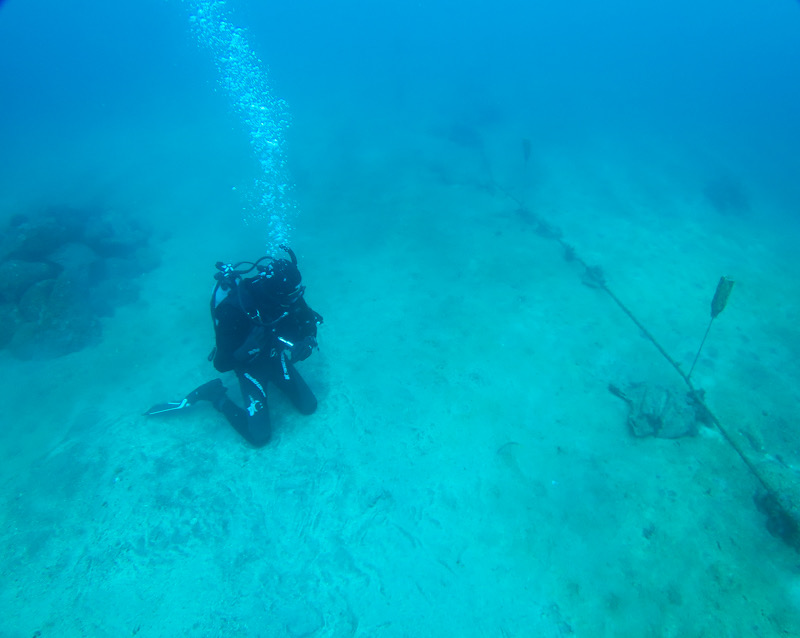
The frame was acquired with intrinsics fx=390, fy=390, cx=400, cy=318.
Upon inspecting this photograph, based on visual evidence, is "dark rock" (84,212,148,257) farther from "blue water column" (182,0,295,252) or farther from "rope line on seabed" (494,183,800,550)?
"rope line on seabed" (494,183,800,550)

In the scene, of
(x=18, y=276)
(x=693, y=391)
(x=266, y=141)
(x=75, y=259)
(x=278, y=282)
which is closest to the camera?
(x=278, y=282)

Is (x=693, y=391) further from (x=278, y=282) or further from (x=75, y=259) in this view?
(x=75, y=259)

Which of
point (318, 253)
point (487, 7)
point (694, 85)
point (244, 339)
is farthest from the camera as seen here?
point (487, 7)

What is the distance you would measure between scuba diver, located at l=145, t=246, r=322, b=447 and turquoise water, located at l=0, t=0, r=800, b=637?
381 mm

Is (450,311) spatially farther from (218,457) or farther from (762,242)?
(762,242)

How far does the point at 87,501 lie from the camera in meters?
4.90

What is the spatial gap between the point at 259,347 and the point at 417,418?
2.50 metres

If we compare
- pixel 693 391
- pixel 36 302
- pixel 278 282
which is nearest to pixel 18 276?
pixel 36 302

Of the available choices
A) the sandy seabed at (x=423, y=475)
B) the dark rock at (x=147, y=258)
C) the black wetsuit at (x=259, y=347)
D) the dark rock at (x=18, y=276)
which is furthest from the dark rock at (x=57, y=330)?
the black wetsuit at (x=259, y=347)

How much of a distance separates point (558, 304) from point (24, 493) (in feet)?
30.2

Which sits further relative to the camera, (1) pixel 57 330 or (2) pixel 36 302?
(2) pixel 36 302

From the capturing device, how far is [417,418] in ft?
19.2

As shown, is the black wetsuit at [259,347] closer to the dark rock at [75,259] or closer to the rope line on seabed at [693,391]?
the rope line on seabed at [693,391]

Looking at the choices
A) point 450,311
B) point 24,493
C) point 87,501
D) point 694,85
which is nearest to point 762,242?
point 450,311
